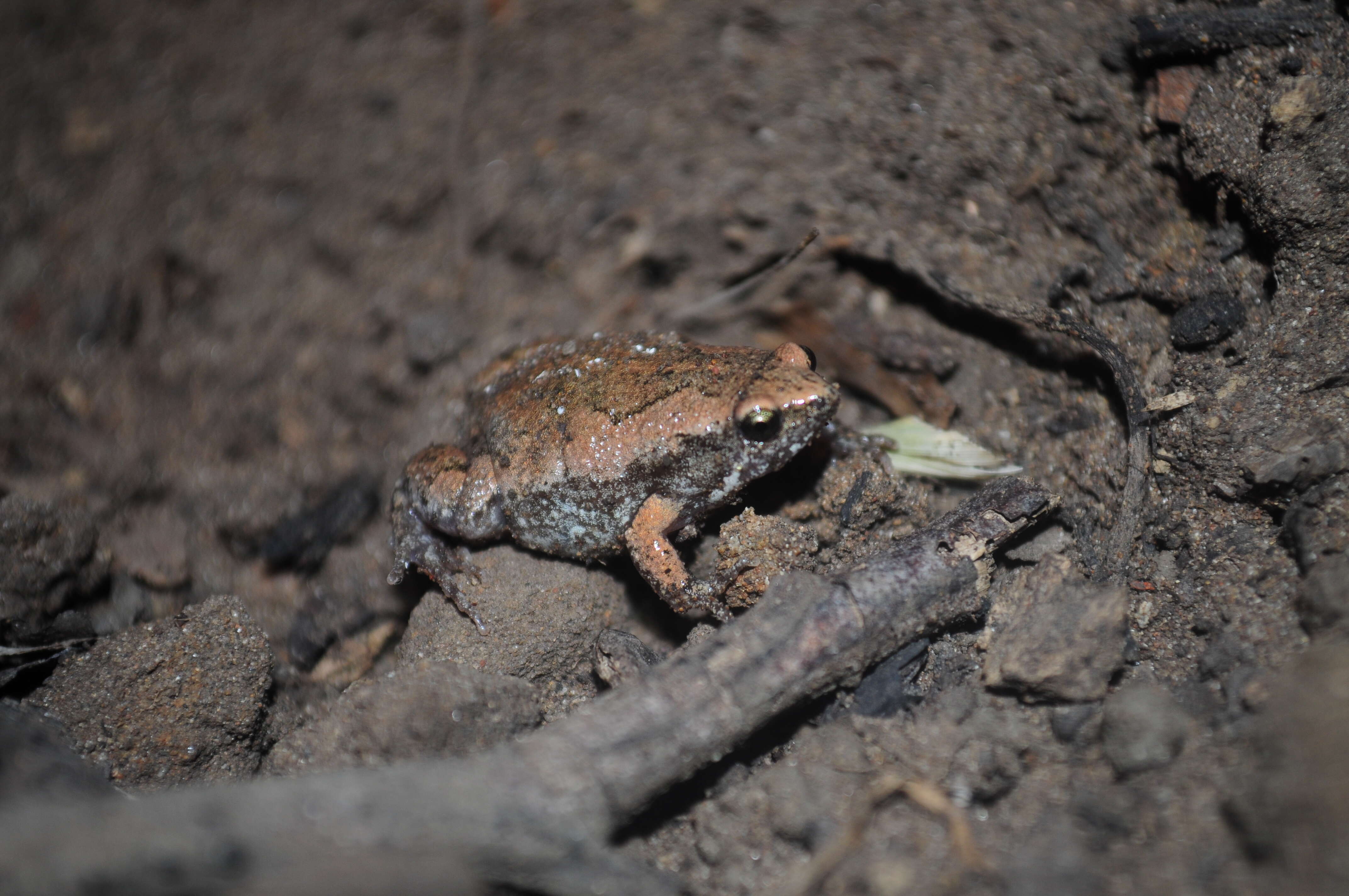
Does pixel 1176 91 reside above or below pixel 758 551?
above

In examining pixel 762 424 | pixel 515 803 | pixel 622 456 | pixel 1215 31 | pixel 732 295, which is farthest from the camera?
pixel 732 295

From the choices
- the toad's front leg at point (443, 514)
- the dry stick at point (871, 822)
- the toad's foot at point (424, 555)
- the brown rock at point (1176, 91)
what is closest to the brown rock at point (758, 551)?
the dry stick at point (871, 822)

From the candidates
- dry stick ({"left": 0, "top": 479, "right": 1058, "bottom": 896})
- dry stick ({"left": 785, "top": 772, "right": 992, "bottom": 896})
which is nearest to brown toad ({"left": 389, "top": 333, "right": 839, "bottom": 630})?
dry stick ({"left": 0, "top": 479, "right": 1058, "bottom": 896})

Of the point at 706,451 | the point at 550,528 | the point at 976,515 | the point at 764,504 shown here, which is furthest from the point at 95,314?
the point at 976,515

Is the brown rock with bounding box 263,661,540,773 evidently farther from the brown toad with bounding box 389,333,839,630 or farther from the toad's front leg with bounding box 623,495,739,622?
the toad's front leg with bounding box 623,495,739,622

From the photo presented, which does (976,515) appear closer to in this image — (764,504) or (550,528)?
(764,504)

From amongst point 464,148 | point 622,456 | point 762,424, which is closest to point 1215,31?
point 762,424

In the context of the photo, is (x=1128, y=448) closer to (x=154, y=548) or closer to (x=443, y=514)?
(x=443, y=514)
